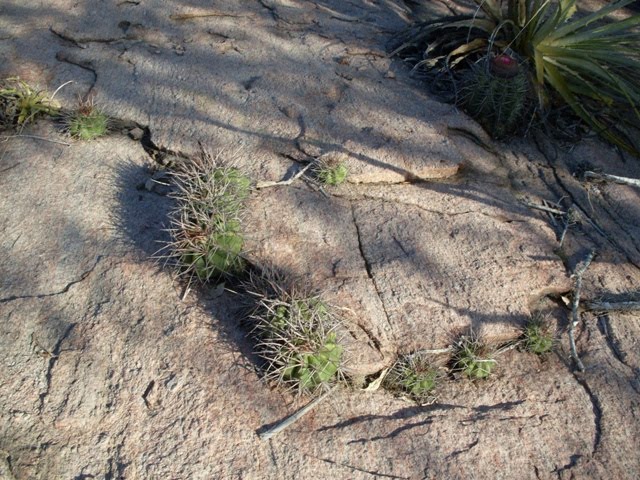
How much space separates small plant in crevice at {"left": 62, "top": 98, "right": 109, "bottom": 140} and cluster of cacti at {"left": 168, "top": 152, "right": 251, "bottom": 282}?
2.92 ft

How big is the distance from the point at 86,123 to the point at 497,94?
2.52m

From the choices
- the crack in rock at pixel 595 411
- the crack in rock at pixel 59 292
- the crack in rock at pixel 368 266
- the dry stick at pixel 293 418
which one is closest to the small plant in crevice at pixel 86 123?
the crack in rock at pixel 59 292

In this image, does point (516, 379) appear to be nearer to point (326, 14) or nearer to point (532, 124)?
point (532, 124)

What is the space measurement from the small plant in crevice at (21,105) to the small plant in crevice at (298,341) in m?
2.00

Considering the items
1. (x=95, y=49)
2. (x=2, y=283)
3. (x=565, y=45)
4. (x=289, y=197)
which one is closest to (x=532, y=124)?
(x=565, y=45)

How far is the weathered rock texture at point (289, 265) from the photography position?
242 centimetres

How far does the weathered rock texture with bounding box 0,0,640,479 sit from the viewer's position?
242 cm

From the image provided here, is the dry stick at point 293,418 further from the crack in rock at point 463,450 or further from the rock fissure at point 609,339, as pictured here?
the rock fissure at point 609,339

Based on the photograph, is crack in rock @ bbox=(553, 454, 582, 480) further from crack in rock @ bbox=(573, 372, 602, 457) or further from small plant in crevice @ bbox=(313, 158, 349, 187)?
small plant in crevice @ bbox=(313, 158, 349, 187)

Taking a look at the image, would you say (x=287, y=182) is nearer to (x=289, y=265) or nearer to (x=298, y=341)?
(x=289, y=265)

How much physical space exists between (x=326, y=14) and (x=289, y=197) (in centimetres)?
231

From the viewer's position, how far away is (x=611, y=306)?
3.04 metres

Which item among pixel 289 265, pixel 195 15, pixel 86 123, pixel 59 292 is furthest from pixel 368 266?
pixel 195 15

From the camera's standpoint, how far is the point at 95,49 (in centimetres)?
419
